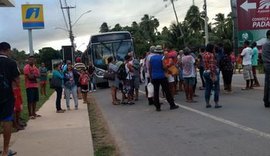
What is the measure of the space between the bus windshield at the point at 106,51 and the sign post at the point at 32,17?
4125mm

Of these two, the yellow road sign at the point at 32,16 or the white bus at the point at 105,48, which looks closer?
the white bus at the point at 105,48

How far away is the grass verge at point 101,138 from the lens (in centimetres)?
821

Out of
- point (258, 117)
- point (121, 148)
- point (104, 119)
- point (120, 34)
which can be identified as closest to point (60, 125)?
point (104, 119)

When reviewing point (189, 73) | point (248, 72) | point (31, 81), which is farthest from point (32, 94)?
point (248, 72)

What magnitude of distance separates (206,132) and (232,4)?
18.4 metres

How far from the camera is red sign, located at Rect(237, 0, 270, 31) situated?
1050 inches

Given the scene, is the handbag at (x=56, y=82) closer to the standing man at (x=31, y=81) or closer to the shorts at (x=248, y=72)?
the standing man at (x=31, y=81)

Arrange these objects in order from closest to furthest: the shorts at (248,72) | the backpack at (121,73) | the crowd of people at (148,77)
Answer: the crowd of people at (148,77)
the backpack at (121,73)
the shorts at (248,72)

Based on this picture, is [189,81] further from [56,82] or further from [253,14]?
[253,14]

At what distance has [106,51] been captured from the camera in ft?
92.3


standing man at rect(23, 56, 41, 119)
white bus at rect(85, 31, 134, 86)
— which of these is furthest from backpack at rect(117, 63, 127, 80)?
white bus at rect(85, 31, 134, 86)

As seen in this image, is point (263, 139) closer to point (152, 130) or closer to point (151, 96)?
point (152, 130)

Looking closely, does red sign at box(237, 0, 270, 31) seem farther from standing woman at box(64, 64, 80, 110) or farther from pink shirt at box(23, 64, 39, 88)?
pink shirt at box(23, 64, 39, 88)

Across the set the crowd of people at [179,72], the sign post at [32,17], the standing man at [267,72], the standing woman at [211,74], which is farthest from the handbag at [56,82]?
the sign post at [32,17]
